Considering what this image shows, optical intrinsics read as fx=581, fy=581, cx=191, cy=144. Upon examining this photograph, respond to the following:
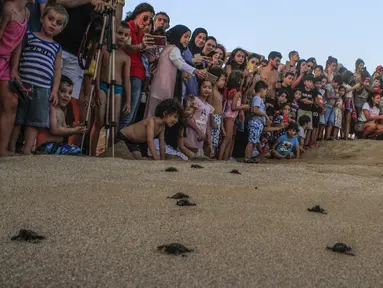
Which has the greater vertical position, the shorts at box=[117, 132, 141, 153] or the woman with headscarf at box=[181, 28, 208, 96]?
the woman with headscarf at box=[181, 28, 208, 96]

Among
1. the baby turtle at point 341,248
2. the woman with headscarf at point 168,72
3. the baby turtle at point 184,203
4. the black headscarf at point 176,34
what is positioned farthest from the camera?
the black headscarf at point 176,34

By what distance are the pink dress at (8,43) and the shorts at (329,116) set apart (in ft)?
23.4

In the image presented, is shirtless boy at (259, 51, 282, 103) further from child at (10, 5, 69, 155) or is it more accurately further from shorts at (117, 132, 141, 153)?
child at (10, 5, 69, 155)

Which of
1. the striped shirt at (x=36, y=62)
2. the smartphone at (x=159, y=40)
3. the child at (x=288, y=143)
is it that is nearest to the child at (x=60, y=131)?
the striped shirt at (x=36, y=62)

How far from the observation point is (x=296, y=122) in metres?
9.22

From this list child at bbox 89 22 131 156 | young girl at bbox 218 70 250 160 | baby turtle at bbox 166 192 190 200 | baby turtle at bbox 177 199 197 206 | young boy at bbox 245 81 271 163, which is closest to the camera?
baby turtle at bbox 177 199 197 206

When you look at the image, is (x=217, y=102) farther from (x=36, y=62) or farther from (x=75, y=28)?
(x=36, y=62)

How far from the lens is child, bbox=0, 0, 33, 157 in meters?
4.61

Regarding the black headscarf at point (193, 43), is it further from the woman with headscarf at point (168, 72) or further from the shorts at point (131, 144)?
the shorts at point (131, 144)

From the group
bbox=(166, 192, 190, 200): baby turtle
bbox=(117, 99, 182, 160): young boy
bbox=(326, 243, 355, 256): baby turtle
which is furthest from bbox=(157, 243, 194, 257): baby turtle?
bbox=(117, 99, 182, 160): young boy

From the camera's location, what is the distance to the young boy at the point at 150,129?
6148 millimetres

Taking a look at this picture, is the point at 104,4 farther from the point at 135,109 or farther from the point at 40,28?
the point at 135,109

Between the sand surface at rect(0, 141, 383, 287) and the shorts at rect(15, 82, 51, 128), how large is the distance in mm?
466

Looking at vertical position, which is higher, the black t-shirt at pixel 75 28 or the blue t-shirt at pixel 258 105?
the black t-shirt at pixel 75 28
